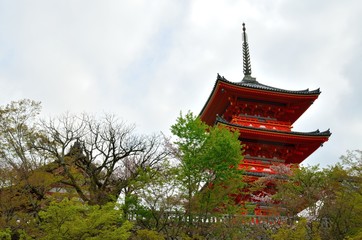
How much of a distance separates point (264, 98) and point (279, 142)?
3255mm

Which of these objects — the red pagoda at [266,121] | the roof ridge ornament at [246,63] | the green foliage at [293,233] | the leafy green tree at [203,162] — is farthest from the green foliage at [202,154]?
the roof ridge ornament at [246,63]

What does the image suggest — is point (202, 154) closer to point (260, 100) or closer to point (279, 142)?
point (279, 142)

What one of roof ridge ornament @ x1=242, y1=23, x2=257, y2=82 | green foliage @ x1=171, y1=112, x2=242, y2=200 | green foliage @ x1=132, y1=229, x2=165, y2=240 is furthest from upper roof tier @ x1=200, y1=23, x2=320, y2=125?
green foliage @ x1=132, y1=229, x2=165, y2=240

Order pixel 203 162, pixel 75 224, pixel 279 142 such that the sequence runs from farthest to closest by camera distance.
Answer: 1. pixel 279 142
2. pixel 203 162
3. pixel 75 224

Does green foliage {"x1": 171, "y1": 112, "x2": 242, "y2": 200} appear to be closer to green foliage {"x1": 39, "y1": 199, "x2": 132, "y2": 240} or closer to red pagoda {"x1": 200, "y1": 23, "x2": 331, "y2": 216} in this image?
green foliage {"x1": 39, "y1": 199, "x2": 132, "y2": 240}

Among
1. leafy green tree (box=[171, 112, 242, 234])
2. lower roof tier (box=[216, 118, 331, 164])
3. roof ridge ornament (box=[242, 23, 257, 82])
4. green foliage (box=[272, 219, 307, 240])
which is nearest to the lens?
green foliage (box=[272, 219, 307, 240])

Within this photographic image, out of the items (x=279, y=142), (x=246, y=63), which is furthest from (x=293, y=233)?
(x=246, y=63)

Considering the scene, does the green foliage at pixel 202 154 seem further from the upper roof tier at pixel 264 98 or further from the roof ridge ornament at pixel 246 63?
the roof ridge ornament at pixel 246 63

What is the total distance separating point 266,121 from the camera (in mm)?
28656

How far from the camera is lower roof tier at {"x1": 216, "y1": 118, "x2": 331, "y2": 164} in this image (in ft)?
86.5

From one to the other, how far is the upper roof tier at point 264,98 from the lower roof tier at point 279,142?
2.63 metres

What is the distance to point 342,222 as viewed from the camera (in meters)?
17.2

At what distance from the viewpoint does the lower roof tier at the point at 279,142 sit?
2638 cm

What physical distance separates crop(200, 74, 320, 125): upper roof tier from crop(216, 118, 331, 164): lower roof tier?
104 inches
